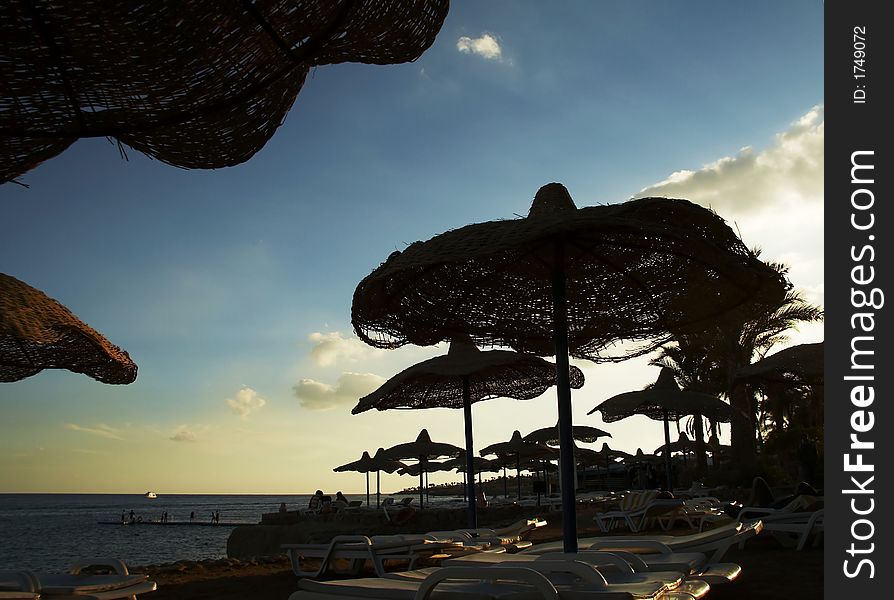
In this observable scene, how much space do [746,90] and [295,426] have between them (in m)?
41.1

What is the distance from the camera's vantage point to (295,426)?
44.9 metres

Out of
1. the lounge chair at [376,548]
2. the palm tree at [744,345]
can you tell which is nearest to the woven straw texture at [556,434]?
the palm tree at [744,345]

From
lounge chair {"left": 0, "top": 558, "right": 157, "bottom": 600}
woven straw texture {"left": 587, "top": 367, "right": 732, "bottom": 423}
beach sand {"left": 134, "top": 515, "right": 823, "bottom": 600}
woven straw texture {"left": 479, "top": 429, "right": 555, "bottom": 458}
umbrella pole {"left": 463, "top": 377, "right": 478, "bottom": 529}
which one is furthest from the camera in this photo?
woven straw texture {"left": 479, "top": 429, "right": 555, "bottom": 458}

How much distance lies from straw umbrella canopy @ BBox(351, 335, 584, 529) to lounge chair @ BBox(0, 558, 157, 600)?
5528mm

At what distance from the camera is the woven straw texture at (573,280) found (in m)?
4.29

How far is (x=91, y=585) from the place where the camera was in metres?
3.70

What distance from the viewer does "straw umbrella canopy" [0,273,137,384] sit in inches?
199

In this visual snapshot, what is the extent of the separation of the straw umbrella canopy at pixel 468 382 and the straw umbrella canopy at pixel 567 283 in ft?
8.66

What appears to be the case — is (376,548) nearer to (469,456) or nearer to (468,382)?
(469,456)

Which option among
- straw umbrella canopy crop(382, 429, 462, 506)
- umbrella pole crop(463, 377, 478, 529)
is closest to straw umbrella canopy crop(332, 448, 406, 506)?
straw umbrella canopy crop(382, 429, 462, 506)

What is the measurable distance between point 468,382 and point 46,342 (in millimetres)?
5811

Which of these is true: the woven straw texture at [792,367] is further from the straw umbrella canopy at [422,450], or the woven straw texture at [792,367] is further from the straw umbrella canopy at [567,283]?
the straw umbrella canopy at [422,450]

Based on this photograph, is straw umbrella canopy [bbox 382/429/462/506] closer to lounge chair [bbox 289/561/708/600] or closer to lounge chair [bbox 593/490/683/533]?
lounge chair [bbox 593/490/683/533]
